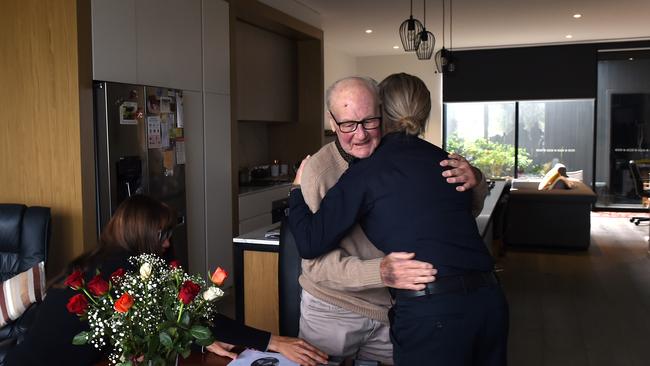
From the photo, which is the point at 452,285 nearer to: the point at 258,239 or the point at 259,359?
the point at 259,359

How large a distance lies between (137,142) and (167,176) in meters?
0.42

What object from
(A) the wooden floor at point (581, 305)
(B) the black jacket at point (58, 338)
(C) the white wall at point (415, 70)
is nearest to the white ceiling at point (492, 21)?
(C) the white wall at point (415, 70)

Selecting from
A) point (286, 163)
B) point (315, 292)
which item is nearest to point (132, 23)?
point (315, 292)

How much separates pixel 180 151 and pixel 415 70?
6.85m

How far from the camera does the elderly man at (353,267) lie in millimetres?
1621

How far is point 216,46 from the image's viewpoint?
491 centimetres

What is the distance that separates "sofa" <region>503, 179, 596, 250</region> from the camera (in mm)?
6695

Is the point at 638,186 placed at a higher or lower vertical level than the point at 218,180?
lower

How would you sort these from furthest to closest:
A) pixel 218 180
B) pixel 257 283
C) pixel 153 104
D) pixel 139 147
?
pixel 218 180
pixel 153 104
pixel 139 147
pixel 257 283

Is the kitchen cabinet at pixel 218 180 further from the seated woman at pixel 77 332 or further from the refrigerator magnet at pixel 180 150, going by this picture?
the seated woman at pixel 77 332

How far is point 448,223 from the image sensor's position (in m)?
1.55

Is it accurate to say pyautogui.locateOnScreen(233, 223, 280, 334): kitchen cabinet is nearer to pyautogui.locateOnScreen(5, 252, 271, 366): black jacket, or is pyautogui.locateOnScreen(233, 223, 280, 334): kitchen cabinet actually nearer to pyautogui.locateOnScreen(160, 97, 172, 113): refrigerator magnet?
pyautogui.locateOnScreen(5, 252, 271, 366): black jacket

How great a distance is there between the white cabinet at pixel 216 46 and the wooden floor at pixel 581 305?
2953 millimetres

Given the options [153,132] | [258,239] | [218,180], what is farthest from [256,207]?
[258,239]
